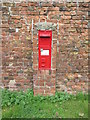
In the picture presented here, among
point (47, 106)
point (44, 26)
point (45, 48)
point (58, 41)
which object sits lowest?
point (47, 106)

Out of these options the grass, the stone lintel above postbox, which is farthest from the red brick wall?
the grass

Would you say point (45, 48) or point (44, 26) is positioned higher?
point (44, 26)

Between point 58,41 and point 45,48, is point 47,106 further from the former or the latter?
point 58,41

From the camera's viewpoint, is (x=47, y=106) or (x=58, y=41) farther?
(x=58, y=41)

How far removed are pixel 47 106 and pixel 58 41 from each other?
1.57 metres

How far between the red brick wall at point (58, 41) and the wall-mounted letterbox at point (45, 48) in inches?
7.9

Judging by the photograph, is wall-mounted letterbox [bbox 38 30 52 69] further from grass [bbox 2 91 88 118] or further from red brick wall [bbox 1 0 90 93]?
grass [bbox 2 91 88 118]

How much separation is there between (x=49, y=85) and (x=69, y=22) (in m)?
1.60

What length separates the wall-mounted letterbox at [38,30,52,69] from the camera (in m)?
3.99

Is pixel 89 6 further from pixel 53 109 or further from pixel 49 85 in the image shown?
pixel 53 109

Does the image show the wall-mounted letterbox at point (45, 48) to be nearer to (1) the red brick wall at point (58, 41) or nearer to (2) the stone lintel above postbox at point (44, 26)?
(2) the stone lintel above postbox at point (44, 26)

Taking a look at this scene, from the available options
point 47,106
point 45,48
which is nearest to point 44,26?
point 45,48

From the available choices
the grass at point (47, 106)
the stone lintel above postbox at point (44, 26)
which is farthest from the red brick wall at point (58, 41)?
the grass at point (47, 106)

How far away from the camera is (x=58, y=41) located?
429 centimetres
